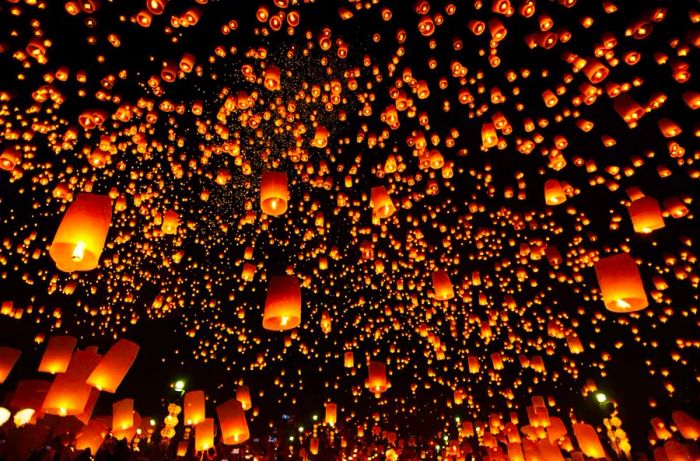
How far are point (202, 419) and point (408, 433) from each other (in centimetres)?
1453

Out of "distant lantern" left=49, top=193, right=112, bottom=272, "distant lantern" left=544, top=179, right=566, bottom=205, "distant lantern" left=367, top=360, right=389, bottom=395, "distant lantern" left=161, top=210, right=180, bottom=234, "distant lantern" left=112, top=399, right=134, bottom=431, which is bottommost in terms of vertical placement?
"distant lantern" left=112, top=399, right=134, bottom=431

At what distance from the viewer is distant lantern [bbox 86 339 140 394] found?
4.62m

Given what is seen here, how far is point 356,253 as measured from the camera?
12734 mm

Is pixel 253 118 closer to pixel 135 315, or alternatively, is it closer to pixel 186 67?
pixel 186 67

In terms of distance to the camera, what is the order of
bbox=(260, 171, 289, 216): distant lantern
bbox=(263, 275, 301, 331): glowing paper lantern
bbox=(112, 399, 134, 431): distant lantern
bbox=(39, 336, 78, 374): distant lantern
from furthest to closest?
bbox=(112, 399, 134, 431): distant lantern < bbox=(39, 336, 78, 374): distant lantern < bbox=(260, 171, 289, 216): distant lantern < bbox=(263, 275, 301, 331): glowing paper lantern

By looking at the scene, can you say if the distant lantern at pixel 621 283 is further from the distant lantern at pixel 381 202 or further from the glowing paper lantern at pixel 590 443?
the glowing paper lantern at pixel 590 443

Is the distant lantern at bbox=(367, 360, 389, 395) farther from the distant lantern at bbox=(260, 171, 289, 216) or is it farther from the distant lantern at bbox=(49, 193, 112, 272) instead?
the distant lantern at bbox=(49, 193, 112, 272)

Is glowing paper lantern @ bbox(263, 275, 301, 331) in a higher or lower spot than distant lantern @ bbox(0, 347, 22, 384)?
lower

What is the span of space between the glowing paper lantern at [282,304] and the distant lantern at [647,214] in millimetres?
4106

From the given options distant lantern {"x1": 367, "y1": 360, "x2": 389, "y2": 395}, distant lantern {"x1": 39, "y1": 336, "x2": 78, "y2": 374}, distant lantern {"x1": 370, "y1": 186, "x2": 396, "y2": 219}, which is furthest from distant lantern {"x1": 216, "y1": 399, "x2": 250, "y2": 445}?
distant lantern {"x1": 370, "y1": 186, "x2": 396, "y2": 219}

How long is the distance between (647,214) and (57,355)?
8452 mm

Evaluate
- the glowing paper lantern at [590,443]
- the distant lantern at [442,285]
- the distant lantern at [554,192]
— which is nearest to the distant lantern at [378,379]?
the distant lantern at [442,285]

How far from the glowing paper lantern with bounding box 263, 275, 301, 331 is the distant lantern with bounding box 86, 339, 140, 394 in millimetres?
2362

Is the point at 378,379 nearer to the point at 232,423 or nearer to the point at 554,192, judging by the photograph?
the point at 232,423
